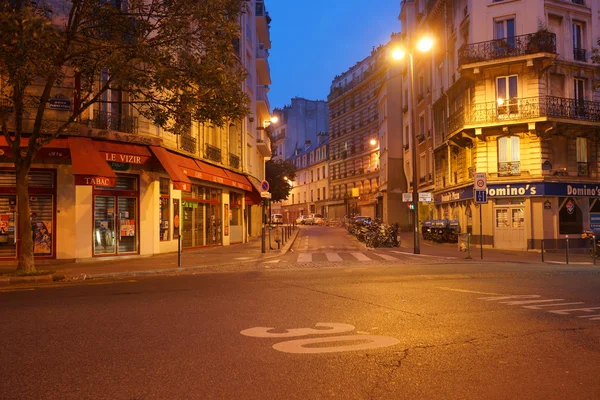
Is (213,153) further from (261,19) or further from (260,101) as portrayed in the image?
(261,19)

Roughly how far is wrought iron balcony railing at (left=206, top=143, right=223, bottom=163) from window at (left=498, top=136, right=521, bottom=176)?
14560 millimetres

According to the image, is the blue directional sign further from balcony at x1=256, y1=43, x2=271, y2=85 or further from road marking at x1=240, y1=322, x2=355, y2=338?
balcony at x1=256, y1=43, x2=271, y2=85

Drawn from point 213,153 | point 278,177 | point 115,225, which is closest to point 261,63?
point 213,153

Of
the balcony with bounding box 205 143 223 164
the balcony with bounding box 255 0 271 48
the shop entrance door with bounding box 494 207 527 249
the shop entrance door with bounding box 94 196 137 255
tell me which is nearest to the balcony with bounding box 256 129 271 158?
the balcony with bounding box 255 0 271 48

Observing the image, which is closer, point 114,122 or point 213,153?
point 114,122

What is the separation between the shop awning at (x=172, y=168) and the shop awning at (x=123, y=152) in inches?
14.3

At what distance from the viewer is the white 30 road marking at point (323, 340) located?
5387 mm

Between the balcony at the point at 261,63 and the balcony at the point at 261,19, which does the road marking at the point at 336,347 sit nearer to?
the balcony at the point at 261,63

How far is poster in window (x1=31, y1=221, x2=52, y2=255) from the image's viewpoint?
17109 mm

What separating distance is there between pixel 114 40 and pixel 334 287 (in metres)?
8.98

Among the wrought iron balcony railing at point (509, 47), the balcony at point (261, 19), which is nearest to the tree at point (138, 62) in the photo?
the wrought iron balcony railing at point (509, 47)

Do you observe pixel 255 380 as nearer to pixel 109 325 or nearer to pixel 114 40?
pixel 109 325

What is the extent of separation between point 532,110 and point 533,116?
377mm

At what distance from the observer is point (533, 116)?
24500 millimetres
